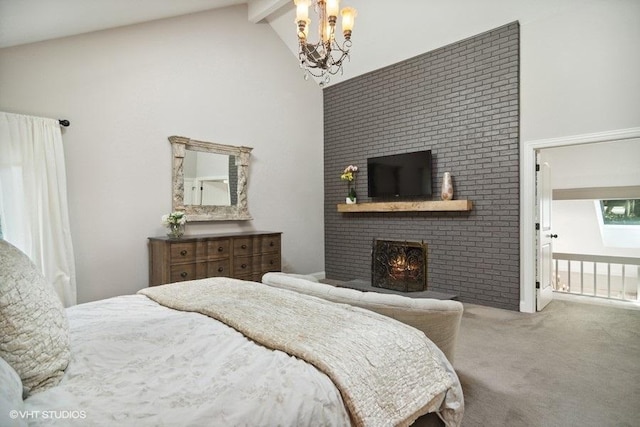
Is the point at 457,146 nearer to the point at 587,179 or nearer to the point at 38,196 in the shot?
the point at 587,179

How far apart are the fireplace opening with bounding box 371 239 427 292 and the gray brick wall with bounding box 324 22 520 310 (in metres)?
0.64

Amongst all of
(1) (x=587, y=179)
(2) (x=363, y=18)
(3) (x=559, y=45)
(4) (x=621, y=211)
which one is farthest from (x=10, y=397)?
(4) (x=621, y=211)

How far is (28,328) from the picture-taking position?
40.1 inches

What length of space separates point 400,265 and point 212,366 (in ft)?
11.2

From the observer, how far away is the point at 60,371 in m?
1.08

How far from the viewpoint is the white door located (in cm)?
394

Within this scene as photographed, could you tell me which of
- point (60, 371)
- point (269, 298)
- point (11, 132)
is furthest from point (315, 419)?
point (11, 132)

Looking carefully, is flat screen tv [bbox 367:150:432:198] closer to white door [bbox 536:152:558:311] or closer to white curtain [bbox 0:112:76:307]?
white door [bbox 536:152:558:311]

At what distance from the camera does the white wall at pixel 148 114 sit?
343 centimetres

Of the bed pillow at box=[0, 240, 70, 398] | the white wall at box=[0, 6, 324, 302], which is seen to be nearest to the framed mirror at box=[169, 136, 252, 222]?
the white wall at box=[0, 6, 324, 302]

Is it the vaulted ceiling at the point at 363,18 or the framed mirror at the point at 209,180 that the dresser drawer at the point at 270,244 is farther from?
the vaulted ceiling at the point at 363,18

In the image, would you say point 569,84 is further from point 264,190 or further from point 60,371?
point 60,371

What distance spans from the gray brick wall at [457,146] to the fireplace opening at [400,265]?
64 cm

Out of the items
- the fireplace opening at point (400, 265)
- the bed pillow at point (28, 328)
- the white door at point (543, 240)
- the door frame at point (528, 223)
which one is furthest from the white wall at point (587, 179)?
the bed pillow at point (28, 328)
